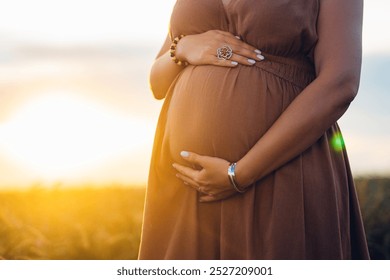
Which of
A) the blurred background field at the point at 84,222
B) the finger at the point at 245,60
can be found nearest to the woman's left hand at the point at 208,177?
the finger at the point at 245,60

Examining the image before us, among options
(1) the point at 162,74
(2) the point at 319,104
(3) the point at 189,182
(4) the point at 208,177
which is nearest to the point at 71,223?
(1) the point at 162,74

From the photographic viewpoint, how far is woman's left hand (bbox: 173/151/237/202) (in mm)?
1825

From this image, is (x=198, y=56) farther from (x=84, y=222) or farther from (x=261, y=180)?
(x=84, y=222)

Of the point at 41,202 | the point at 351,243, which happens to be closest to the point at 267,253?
the point at 351,243

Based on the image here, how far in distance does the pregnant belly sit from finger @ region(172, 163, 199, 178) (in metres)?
Result: 0.03

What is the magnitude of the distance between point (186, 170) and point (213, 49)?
0.46 metres

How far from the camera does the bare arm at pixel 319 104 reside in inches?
68.8

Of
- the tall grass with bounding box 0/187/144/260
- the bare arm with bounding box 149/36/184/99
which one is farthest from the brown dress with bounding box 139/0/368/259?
the tall grass with bounding box 0/187/144/260

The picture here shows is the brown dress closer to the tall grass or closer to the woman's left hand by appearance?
the woman's left hand

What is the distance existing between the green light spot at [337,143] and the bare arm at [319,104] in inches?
6.4

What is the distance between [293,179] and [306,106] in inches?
10.0
